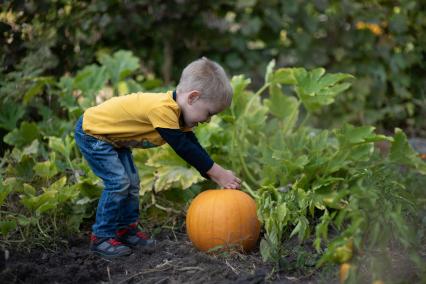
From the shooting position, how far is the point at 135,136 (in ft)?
9.45

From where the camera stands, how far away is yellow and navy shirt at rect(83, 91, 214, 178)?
2.68 meters

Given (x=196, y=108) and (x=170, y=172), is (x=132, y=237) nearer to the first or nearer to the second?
(x=170, y=172)

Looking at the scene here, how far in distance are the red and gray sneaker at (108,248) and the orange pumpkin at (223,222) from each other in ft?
1.10

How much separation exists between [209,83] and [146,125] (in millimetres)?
388

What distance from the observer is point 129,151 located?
10.3 ft

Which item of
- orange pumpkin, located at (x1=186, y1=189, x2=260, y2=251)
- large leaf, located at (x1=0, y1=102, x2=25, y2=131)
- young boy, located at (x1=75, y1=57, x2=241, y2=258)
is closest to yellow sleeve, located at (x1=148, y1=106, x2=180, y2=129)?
young boy, located at (x1=75, y1=57, x2=241, y2=258)

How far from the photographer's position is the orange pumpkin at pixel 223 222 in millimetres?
2840

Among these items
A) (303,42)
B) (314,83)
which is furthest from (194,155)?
(303,42)

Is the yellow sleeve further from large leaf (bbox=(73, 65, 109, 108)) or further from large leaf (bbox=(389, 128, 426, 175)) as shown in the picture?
large leaf (bbox=(73, 65, 109, 108))

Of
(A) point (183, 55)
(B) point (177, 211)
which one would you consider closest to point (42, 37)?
(A) point (183, 55)

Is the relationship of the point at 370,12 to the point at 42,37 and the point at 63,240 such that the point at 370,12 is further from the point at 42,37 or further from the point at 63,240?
the point at 63,240

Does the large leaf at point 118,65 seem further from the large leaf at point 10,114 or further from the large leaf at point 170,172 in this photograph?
the large leaf at point 170,172

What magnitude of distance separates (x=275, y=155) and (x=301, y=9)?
2.64 metres

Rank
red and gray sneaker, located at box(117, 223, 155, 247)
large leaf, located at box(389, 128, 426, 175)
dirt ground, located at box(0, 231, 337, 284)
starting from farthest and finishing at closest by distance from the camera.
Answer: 1. large leaf, located at box(389, 128, 426, 175)
2. red and gray sneaker, located at box(117, 223, 155, 247)
3. dirt ground, located at box(0, 231, 337, 284)
